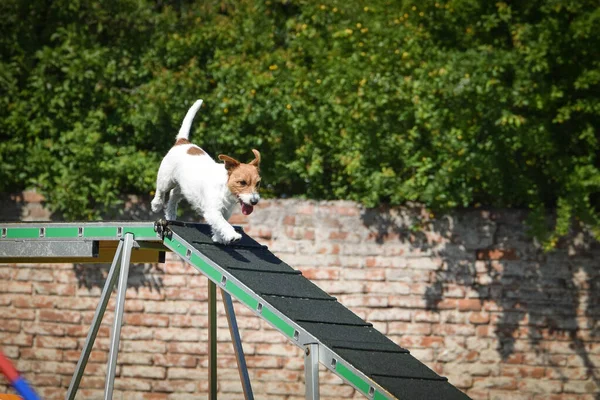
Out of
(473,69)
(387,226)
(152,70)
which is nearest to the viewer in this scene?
(473,69)

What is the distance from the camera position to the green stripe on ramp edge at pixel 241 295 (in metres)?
5.47

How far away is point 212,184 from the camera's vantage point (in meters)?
5.87

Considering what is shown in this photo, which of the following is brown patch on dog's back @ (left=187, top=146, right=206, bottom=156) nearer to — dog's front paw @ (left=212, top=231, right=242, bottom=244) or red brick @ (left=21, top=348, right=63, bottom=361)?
dog's front paw @ (left=212, top=231, right=242, bottom=244)

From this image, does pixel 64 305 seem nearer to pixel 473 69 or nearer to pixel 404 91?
pixel 404 91

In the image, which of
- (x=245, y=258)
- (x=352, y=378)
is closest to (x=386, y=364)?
(x=352, y=378)

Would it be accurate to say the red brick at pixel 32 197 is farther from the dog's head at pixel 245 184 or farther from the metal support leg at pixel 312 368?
the metal support leg at pixel 312 368

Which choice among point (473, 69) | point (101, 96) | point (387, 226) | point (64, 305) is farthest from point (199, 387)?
point (473, 69)

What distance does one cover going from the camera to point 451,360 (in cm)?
895

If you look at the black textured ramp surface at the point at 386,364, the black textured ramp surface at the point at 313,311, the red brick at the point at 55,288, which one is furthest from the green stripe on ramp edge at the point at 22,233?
the red brick at the point at 55,288

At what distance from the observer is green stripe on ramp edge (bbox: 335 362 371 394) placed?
16.7 feet

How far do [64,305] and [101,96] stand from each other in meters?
2.02

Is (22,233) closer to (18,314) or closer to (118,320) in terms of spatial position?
(118,320)

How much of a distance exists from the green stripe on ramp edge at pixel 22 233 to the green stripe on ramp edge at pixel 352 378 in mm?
2238

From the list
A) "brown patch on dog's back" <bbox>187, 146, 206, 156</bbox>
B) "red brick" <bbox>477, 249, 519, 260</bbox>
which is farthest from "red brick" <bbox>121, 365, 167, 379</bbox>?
"brown patch on dog's back" <bbox>187, 146, 206, 156</bbox>
